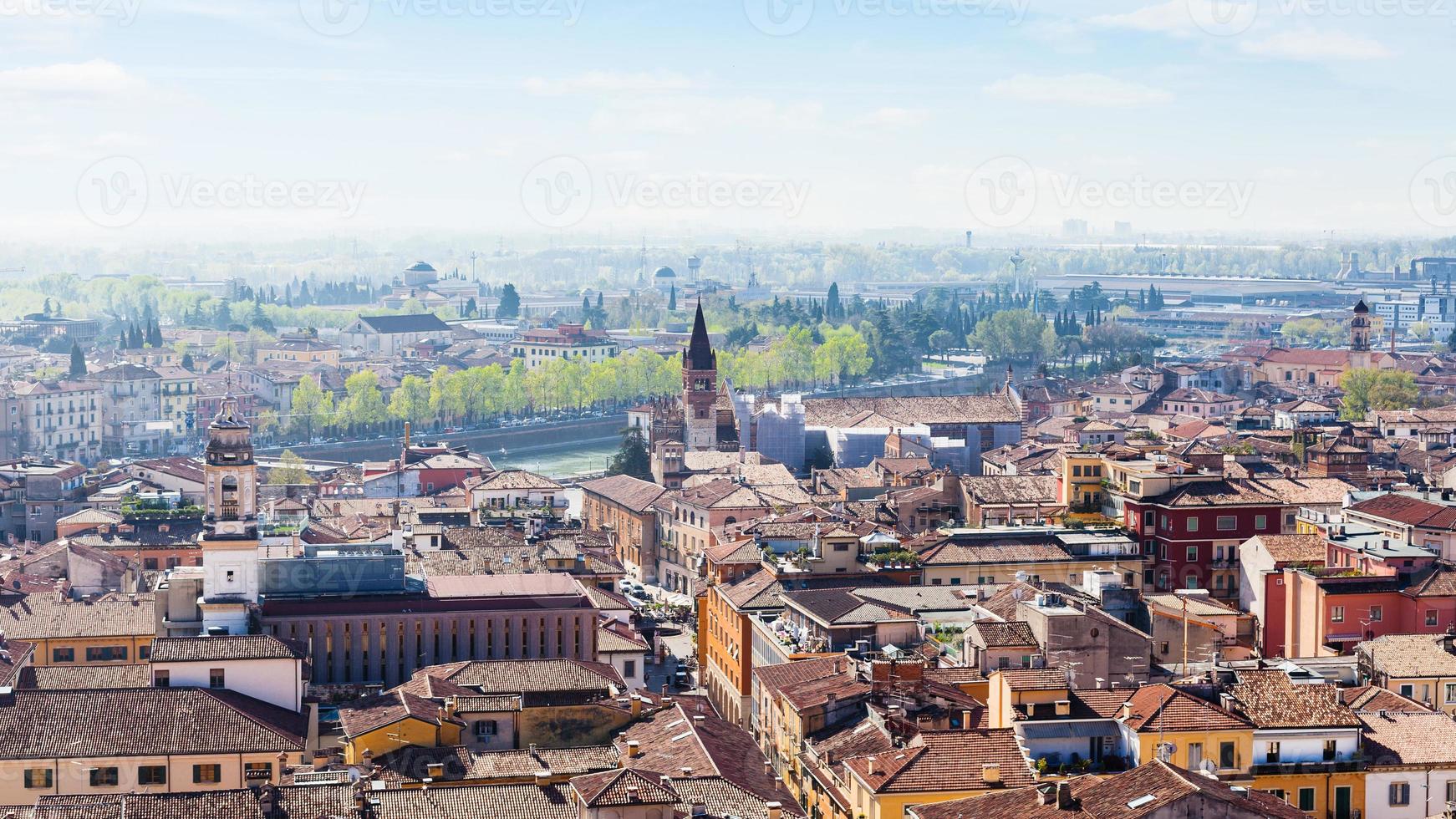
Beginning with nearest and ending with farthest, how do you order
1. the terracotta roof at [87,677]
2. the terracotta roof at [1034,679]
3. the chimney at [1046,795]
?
1. the chimney at [1046,795]
2. the terracotta roof at [1034,679]
3. the terracotta roof at [87,677]

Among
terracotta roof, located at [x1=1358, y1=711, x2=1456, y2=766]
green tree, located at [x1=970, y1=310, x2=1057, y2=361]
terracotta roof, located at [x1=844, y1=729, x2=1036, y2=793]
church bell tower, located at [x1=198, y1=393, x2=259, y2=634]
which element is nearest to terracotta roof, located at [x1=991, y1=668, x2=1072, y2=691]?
terracotta roof, located at [x1=844, y1=729, x2=1036, y2=793]

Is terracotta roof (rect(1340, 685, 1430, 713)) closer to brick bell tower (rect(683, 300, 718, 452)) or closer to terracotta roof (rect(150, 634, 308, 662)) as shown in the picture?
terracotta roof (rect(150, 634, 308, 662))

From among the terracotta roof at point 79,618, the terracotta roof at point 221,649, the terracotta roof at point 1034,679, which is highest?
the terracotta roof at point 1034,679

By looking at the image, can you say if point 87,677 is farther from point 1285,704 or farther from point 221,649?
point 1285,704

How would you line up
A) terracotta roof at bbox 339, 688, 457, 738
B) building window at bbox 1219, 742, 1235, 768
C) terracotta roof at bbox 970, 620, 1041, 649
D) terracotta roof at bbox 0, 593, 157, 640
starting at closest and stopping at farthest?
building window at bbox 1219, 742, 1235, 768
terracotta roof at bbox 339, 688, 457, 738
terracotta roof at bbox 970, 620, 1041, 649
terracotta roof at bbox 0, 593, 157, 640

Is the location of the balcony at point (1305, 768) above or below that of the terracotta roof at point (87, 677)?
above

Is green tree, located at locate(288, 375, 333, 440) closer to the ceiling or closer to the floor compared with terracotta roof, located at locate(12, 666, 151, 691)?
closer to the floor

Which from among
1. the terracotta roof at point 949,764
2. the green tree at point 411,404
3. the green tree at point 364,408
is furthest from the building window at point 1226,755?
the green tree at point 364,408

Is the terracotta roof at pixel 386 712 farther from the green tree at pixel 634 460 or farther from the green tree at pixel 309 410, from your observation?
the green tree at pixel 309 410
